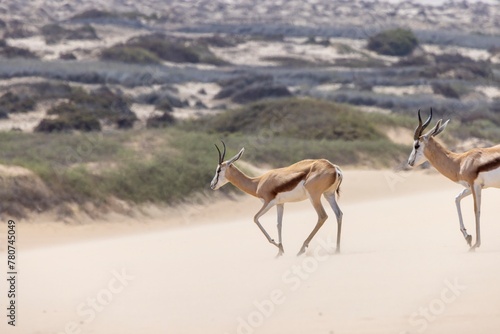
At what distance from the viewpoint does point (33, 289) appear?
45.6 ft

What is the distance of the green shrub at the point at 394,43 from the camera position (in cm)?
8006

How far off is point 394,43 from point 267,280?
68.3 m

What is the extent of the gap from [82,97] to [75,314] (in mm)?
31188

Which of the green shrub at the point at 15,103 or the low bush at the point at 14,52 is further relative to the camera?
the low bush at the point at 14,52

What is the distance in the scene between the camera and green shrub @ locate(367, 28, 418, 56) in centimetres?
8006

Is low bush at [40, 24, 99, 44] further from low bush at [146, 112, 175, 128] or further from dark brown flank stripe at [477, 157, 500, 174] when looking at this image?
dark brown flank stripe at [477, 157, 500, 174]

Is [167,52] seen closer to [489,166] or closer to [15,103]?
[15,103]

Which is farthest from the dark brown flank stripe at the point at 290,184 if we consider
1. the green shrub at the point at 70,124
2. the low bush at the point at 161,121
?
the low bush at the point at 161,121

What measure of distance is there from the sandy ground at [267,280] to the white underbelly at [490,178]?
84 cm

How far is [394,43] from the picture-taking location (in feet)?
263

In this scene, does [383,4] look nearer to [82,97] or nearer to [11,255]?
[82,97]

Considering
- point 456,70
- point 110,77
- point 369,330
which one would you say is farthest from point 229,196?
→ point 456,70

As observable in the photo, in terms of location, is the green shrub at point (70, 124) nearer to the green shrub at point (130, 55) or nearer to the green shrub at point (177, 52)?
the green shrub at point (130, 55)

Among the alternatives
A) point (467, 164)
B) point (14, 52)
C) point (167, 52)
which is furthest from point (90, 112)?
point (167, 52)
